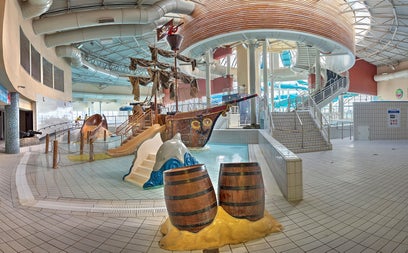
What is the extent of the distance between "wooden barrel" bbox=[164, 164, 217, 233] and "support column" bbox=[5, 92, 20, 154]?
1005cm

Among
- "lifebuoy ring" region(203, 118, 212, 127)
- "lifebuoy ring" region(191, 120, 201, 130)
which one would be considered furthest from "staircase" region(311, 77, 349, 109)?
"lifebuoy ring" region(191, 120, 201, 130)

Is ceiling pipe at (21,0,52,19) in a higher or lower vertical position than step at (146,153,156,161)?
higher

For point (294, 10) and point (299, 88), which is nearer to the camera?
point (294, 10)

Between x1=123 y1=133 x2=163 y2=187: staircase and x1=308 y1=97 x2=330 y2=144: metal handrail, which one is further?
x1=308 y1=97 x2=330 y2=144: metal handrail

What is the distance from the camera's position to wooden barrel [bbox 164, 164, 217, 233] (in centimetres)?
221

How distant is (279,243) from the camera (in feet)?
7.70

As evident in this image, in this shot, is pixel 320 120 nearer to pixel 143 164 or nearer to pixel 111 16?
pixel 143 164

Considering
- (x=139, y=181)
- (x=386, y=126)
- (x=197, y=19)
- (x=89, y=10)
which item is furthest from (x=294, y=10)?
(x=139, y=181)

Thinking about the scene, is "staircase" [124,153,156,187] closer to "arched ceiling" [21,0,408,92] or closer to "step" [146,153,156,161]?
"step" [146,153,156,161]

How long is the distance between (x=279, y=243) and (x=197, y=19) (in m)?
11.4

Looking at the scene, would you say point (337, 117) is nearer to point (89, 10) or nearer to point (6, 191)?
point (89, 10)

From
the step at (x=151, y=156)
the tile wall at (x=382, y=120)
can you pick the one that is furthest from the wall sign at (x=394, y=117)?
the step at (x=151, y=156)

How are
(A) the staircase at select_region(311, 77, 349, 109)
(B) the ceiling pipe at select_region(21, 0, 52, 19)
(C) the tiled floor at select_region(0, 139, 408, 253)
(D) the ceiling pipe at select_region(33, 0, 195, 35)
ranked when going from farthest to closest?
(A) the staircase at select_region(311, 77, 349, 109) < (D) the ceiling pipe at select_region(33, 0, 195, 35) < (B) the ceiling pipe at select_region(21, 0, 52, 19) < (C) the tiled floor at select_region(0, 139, 408, 253)

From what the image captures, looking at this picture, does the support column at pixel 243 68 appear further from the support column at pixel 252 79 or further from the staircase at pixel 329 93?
the staircase at pixel 329 93
